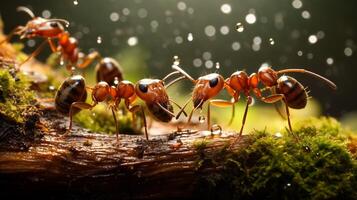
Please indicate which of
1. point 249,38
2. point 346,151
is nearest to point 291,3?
point 249,38

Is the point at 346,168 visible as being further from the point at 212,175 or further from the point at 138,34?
the point at 138,34

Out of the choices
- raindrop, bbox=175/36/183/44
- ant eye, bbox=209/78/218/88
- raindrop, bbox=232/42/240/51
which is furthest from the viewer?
raindrop, bbox=232/42/240/51

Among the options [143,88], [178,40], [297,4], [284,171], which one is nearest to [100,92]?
[143,88]

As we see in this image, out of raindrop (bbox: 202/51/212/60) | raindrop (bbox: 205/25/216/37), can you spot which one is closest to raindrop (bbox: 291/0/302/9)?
raindrop (bbox: 205/25/216/37)

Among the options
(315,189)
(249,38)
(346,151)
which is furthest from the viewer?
(249,38)

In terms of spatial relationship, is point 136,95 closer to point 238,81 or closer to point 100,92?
point 100,92

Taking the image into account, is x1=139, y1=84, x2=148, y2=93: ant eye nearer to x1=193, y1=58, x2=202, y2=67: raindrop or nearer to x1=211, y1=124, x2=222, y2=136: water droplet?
x1=211, y1=124, x2=222, y2=136: water droplet

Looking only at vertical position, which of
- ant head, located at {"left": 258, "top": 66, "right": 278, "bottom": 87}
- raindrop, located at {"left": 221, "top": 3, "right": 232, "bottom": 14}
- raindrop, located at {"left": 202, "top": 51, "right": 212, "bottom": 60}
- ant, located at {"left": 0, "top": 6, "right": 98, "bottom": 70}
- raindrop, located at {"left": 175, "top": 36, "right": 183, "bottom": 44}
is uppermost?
raindrop, located at {"left": 221, "top": 3, "right": 232, "bottom": 14}
